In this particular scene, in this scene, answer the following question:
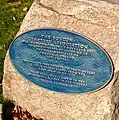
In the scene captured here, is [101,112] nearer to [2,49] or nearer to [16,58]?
[16,58]

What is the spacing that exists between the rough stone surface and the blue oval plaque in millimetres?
57

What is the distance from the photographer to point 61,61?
3756mm

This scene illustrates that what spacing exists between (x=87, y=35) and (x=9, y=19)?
2.57 meters

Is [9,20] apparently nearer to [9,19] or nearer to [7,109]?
[9,19]

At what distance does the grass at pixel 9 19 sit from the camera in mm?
5469

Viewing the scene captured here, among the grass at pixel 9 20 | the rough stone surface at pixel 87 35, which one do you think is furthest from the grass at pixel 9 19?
the rough stone surface at pixel 87 35

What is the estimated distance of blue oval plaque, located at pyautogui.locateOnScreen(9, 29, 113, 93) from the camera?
3.61 metres

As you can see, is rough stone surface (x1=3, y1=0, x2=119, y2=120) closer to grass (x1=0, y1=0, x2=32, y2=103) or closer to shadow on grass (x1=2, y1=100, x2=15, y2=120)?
shadow on grass (x1=2, y1=100, x2=15, y2=120)

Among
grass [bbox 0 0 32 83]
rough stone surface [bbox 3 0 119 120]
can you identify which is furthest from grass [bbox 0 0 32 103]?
rough stone surface [bbox 3 0 119 120]

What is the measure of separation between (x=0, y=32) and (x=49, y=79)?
202 centimetres

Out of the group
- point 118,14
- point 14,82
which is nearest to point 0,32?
point 14,82

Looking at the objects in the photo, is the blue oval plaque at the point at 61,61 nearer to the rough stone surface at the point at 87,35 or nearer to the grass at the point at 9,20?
the rough stone surface at the point at 87,35

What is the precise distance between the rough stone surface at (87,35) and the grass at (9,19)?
43.7 inches

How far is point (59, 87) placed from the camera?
12.6ft
